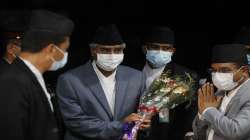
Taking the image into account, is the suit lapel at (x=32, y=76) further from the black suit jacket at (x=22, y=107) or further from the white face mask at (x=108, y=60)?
the white face mask at (x=108, y=60)

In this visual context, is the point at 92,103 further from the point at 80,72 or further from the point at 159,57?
the point at 159,57

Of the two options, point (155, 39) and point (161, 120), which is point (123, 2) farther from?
point (161, 120)

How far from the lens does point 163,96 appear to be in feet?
13.9

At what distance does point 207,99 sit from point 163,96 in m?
0.38

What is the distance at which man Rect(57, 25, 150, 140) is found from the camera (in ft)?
14.1

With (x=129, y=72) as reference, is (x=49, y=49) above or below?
above

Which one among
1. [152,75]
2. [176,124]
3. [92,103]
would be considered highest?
[152,75]

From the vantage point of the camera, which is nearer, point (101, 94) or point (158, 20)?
point (101, 94)

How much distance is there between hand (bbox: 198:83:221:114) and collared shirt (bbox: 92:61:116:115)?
0.78 m

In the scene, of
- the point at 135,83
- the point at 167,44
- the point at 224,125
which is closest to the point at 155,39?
the point at 167,44

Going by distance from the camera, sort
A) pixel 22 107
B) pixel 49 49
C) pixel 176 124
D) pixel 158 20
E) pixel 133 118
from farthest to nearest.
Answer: pixel 158 20
pixel 176 124
pixel 133 118
pixel 49 49
pixel 22 107

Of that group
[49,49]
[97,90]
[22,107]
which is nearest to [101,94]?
[97,90]

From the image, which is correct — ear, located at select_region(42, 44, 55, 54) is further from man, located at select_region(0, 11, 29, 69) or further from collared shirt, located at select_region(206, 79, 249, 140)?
collared shirt, located at select_region(206, 79, 249, 140)

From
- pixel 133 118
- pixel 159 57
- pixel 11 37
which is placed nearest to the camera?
pixel 133 118
